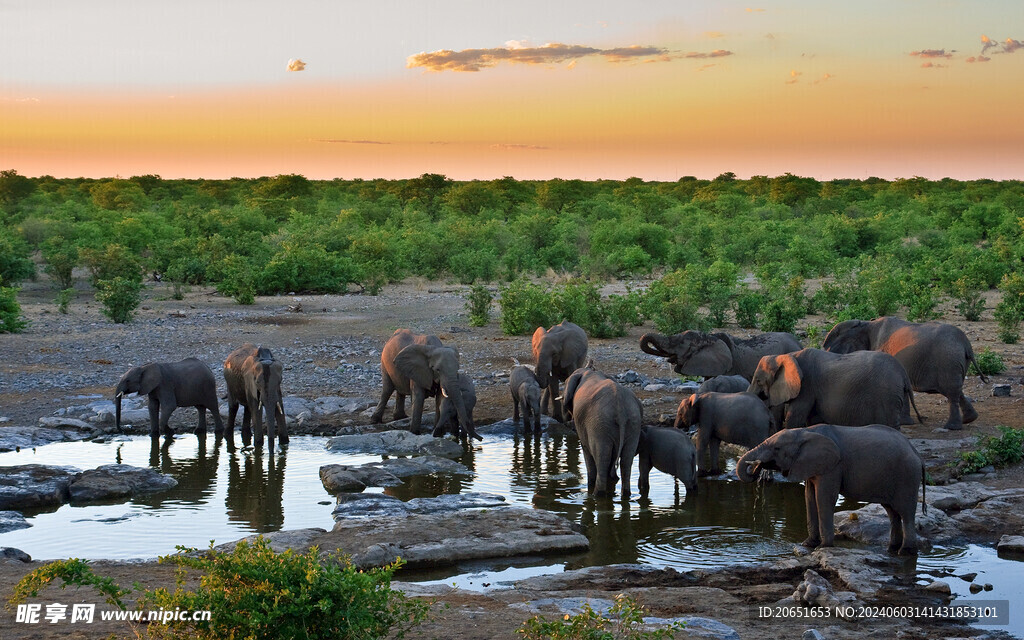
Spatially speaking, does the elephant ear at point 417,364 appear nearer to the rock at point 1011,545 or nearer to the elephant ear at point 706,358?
the elephant ear at point 706,358

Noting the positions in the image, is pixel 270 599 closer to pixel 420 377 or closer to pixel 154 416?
pixel 420 377

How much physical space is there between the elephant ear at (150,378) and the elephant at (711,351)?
6897mm

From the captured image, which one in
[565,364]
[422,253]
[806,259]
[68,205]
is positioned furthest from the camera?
[68,205]

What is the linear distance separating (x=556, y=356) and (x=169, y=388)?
566 cm

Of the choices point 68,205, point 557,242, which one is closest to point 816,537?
point 557,242

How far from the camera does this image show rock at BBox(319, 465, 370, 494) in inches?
447

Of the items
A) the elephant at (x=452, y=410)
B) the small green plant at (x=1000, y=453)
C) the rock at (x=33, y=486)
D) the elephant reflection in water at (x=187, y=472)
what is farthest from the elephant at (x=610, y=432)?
the rock at (x=33, y=486)

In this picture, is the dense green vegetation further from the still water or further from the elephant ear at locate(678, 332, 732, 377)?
the still water

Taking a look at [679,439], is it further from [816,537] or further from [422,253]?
[422,253]

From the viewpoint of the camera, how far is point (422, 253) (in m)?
37.1

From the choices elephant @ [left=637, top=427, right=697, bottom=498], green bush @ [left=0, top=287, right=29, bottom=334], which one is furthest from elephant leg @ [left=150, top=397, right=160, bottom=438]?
green bush @ [left=0, top=287, right=29, bottom=334]

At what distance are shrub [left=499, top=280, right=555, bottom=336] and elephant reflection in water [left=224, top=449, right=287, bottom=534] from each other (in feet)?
31.5

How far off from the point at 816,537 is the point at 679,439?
2.35 meters

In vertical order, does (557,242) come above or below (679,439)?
above
